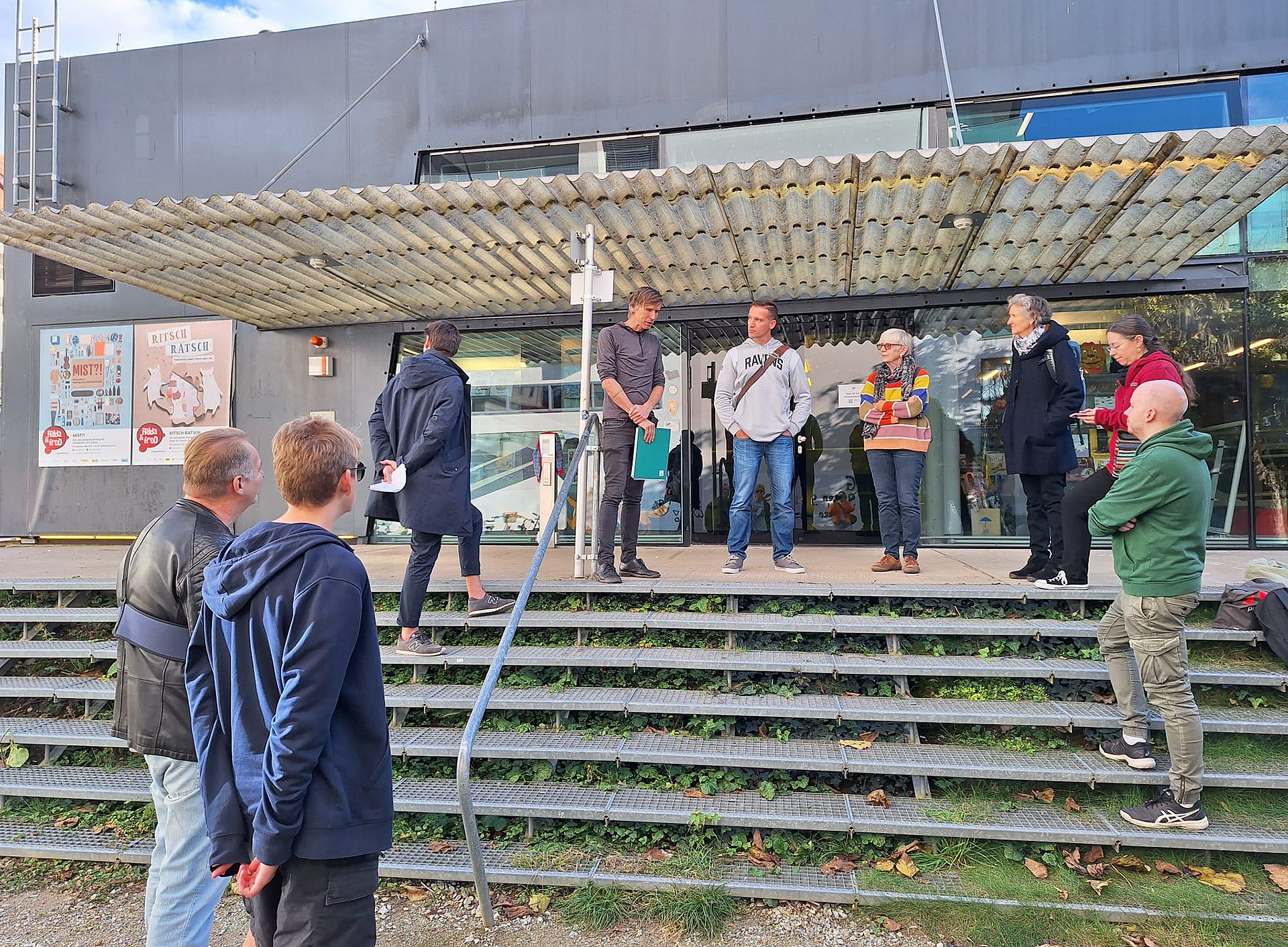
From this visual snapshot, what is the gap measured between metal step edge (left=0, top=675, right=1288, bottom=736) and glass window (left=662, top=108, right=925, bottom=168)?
584cm

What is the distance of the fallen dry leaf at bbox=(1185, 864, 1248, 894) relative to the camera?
2990mm

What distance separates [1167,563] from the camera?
320 cm

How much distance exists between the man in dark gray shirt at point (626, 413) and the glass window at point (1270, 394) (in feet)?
21.4

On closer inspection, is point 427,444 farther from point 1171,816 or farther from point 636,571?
point 1171,816

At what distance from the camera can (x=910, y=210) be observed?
224 inches

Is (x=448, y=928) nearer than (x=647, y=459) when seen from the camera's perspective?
Yes

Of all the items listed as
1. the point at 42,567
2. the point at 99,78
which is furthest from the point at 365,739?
the point at 99,78

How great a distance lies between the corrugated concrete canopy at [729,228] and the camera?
505 cm

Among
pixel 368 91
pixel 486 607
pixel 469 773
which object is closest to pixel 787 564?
pixel 486 607

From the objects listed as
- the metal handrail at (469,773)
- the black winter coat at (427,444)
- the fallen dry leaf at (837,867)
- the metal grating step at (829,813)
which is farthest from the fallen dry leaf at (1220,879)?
the black winter coat at (427,444)

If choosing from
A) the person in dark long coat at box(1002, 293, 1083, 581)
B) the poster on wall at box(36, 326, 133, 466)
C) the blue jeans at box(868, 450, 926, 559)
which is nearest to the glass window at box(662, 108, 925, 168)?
the person in dark long coat at box(1002, 293, 1083, 581)

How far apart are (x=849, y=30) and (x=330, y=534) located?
27.3 ft

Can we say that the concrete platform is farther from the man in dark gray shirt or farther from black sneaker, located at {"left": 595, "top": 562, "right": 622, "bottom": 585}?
Answer: the man in dark gray shirt

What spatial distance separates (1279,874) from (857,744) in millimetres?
1761
